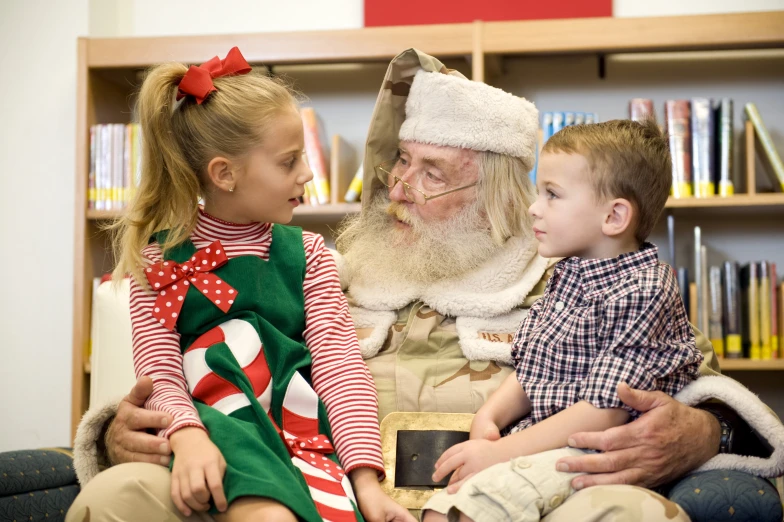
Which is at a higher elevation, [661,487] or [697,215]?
[697,215]

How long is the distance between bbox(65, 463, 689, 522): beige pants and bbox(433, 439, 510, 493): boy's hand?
173mm

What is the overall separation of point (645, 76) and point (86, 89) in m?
2.42

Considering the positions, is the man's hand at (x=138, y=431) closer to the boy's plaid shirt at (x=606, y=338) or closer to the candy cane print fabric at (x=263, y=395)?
the candy cane print fabric at (x=263, y=395)

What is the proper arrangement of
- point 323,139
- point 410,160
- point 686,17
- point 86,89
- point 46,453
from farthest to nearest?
point 323,139
point 86,89
point 686,17
point 410,160
point 46,453

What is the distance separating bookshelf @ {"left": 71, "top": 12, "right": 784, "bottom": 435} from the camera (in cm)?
322

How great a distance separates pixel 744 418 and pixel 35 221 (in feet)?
10.8

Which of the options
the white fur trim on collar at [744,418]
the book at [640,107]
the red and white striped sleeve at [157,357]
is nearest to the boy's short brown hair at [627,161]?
the white fur trim on collar at [744,418]

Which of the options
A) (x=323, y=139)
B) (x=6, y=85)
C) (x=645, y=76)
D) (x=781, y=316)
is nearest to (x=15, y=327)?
(x=6, y=85)

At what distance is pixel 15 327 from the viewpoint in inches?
154

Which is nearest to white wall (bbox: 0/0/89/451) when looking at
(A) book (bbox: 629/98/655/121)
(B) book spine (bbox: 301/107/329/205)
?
(B) book spine (bbox: 301/107/329/205)

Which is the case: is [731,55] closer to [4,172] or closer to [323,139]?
[323,139]

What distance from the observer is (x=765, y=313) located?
10.9ft

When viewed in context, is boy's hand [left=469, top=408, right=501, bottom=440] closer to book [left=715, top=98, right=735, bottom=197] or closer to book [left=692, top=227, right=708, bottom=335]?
book [left=692, top=227, right=708, bottom=335]

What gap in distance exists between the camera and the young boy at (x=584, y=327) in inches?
61.0
